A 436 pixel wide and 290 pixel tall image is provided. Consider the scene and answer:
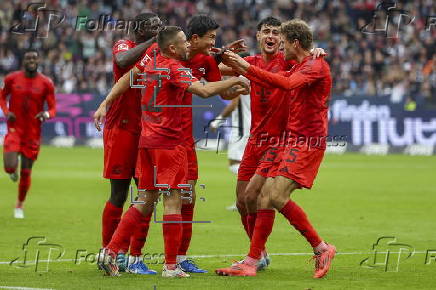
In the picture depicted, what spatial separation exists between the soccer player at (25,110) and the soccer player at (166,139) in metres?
6.66

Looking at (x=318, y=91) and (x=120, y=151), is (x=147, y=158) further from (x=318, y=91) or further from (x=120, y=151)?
(x=318, y=91)

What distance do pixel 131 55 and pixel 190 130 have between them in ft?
3.19

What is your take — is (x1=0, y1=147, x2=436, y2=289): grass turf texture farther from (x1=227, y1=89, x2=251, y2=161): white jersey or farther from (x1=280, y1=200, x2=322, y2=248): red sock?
(x1=227, y1=89, x2=251, y2=161): white jersey

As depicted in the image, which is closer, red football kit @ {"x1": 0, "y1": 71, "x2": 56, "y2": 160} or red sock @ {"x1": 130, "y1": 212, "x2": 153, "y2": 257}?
red sock @ {"x1": 130, "y1": 212, "x2": 153, "y2": 257}

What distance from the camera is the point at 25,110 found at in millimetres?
16328

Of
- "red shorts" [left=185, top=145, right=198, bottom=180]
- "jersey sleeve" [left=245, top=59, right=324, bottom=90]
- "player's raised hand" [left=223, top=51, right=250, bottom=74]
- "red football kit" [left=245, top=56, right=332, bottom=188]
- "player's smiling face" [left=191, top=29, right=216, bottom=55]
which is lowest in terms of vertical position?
"red shorts" [left=185, top=145, right=198, bottom=180]

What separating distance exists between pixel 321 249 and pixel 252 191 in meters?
1.01

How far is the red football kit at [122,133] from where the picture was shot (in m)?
9.95

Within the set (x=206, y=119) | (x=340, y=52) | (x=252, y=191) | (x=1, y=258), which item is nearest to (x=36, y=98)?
(x=1, y=258)

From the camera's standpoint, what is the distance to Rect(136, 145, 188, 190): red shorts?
9102mm

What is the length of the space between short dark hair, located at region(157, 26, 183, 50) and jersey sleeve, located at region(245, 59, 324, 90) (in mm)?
769

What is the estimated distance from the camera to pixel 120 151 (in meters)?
9.97

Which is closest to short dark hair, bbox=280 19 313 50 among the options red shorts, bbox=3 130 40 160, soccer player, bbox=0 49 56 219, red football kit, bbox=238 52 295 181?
red football kit, bbox=238 52 295 181

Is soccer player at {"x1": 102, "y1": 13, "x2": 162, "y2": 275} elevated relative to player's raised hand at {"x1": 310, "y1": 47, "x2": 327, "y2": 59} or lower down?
lower down
